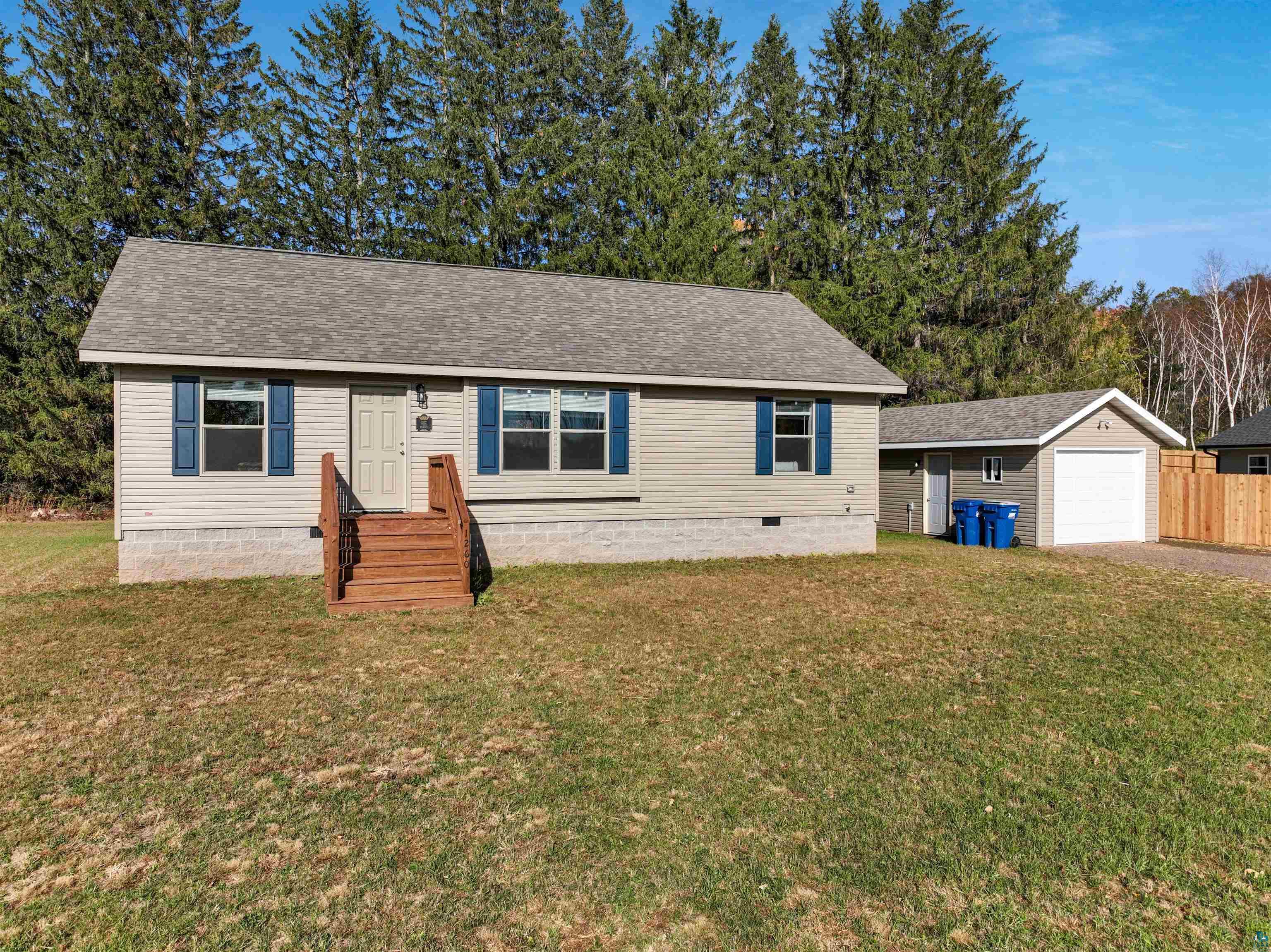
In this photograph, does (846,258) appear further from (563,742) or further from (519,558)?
(563,742)

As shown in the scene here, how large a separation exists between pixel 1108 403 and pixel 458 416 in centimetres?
1351

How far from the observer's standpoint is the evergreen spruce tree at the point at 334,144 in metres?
22.1

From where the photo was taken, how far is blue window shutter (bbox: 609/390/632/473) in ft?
39.0

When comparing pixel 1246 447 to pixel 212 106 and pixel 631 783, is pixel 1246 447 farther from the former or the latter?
pixel 212 106

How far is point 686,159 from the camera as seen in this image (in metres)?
24.0

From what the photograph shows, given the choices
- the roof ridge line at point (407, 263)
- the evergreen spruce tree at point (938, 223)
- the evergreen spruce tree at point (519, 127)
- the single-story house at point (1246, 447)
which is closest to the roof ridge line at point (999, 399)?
the evergreen spruce tree at point (938, 223)

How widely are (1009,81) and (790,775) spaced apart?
3050 centimetres

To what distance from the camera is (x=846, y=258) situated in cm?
2489

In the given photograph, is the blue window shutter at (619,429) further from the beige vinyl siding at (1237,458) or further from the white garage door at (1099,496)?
the beige vinyl siding at (1237,458)

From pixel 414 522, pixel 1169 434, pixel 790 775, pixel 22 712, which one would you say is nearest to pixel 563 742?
pixel 790 775

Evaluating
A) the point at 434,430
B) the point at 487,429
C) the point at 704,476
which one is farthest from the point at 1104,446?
the point at 434,430

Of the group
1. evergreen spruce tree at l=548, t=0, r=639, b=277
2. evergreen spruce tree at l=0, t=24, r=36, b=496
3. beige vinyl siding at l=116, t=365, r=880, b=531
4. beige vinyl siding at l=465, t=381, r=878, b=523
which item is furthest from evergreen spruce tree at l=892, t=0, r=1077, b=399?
evergreen spruce tree at l=0, t=24, r=36, b=496

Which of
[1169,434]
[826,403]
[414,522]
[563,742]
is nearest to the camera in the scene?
[563,742]

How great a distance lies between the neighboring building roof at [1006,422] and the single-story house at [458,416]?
348 cm
